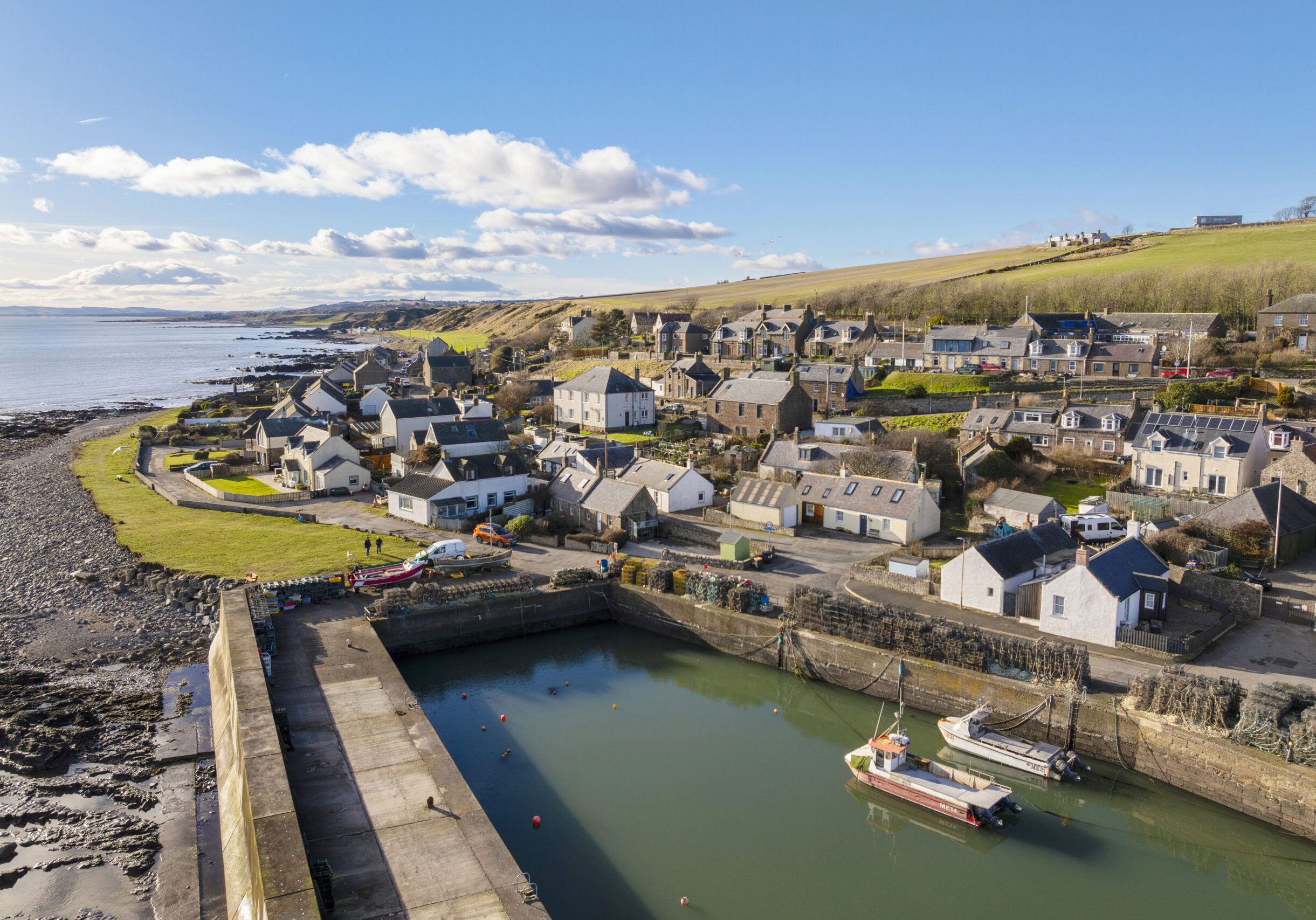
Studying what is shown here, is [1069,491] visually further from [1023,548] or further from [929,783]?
[929,783]

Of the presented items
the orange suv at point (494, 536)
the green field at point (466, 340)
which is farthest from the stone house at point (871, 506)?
the green field at point (466, 340)

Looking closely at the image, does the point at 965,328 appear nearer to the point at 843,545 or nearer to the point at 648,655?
the point at 843,545

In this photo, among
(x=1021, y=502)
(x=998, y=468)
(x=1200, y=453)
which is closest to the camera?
(x=1021, y=502)

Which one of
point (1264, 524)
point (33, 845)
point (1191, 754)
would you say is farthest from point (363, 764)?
point (1264, 524)

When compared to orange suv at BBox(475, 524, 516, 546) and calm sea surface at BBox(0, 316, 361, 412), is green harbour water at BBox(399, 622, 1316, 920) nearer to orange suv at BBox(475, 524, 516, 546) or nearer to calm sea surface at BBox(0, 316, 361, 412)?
orange suv at BBox(475, 524, 516, 546)

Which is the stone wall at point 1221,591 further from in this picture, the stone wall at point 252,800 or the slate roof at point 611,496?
the stone wall at point 252,800

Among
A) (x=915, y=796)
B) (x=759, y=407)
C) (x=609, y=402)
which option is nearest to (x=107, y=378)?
(x=609, y=402)
